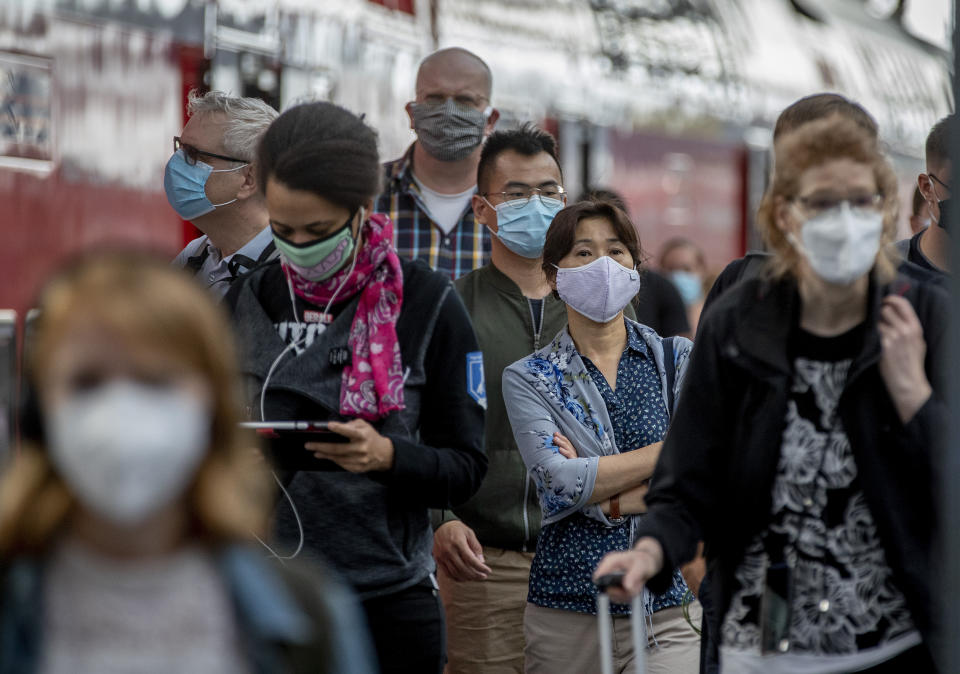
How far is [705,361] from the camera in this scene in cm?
256

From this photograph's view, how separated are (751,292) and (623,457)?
1.05 m

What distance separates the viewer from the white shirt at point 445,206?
4.77m

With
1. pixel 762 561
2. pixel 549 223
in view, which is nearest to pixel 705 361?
pixel 762 561

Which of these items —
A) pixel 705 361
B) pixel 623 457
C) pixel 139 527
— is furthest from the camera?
pixel 623 457

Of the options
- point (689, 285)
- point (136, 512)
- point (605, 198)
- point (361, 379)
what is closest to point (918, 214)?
point (605, 198)

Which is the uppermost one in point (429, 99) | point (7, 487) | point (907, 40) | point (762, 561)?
point (907, 40)

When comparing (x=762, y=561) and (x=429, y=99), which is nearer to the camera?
(x=762, y=561)

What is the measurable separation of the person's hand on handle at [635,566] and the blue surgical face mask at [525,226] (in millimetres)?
1847

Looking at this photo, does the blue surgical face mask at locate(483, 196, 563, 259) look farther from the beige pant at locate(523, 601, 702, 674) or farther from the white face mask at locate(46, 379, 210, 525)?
the white face mask at locate(46, 379, 210, 525)

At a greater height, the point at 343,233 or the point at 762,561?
the point at 343,233

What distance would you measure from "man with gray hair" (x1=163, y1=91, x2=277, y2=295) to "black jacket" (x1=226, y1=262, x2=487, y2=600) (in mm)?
696

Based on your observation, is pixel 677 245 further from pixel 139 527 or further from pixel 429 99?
pixel 139 527

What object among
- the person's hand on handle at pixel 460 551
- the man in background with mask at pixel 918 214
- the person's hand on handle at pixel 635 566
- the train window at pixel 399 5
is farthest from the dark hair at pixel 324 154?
the train window at pixel 399 5

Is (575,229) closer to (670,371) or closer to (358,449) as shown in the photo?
(670,371)
